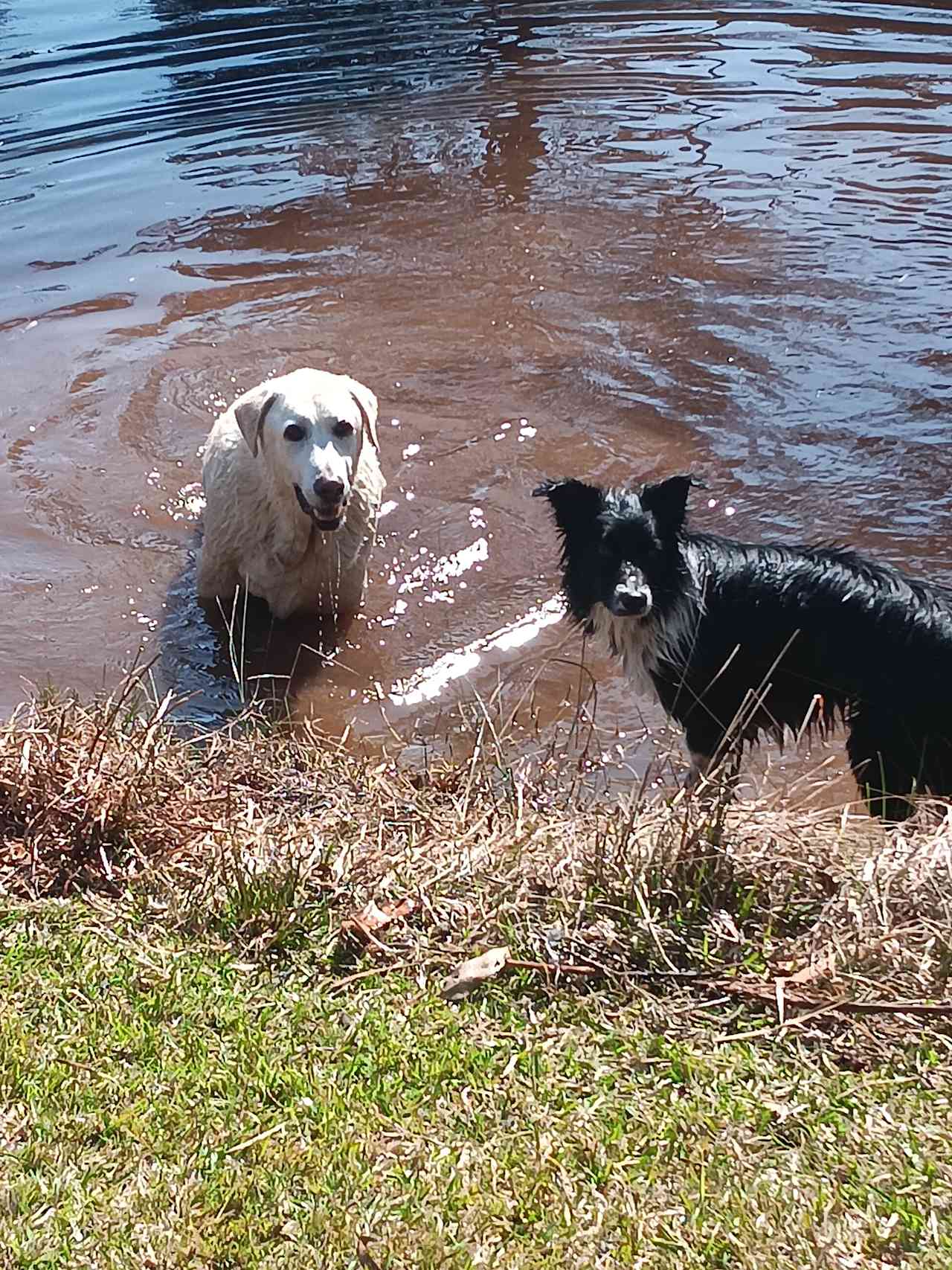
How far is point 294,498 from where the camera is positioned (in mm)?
6441

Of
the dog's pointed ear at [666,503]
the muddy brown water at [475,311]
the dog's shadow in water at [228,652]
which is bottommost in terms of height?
the dog's shadow in water at [228,652]

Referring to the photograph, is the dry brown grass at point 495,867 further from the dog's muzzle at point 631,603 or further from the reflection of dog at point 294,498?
the reflection of dog at point 294,498

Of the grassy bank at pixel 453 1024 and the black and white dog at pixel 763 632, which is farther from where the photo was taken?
the black and white dog at pixel 763 632

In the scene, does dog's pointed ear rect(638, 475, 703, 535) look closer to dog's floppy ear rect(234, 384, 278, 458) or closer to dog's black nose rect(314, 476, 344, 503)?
dog's black nose rect(314, 476, 344, 503)

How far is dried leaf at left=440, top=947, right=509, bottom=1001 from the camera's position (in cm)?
344

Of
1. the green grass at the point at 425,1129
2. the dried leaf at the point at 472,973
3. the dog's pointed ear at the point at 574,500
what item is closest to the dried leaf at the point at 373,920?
the green grass at the point at 425,1129

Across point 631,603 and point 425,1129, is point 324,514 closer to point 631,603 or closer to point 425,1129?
point 631,603

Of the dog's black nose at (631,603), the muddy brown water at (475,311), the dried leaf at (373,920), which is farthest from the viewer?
the muddy brown water at (475,311)

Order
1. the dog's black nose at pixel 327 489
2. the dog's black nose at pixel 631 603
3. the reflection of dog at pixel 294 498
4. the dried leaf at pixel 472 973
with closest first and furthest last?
the dried leaf at pixel 472 973 → the dog's black nose at pixel 631 603 → the dog's black nose at pixel 327 489 → the reflection of dog at pixel 294 498

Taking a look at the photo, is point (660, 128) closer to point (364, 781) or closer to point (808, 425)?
point (808, 425)

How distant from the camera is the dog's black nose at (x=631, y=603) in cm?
465

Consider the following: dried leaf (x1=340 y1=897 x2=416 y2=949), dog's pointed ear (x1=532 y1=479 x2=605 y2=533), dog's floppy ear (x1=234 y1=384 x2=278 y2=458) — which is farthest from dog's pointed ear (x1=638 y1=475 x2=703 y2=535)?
dog's floppy ear (x1=234 y1=384 x2=278 y2=458)

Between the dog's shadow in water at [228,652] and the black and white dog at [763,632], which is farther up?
the black and white dog at [763,632]

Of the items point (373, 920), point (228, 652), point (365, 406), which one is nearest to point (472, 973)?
point (373, 920)
